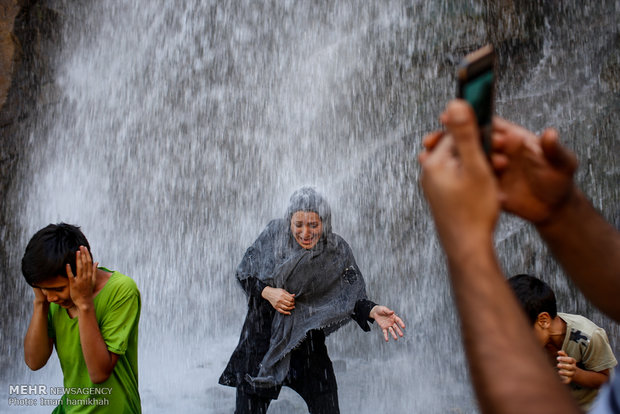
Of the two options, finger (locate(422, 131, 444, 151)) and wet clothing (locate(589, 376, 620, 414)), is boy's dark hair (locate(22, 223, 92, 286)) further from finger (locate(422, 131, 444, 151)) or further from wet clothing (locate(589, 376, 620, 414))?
wet clothing (locate(589, 376, 620, 414))

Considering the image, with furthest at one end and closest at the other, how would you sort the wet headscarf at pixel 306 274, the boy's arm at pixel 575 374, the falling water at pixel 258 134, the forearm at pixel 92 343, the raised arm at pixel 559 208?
the falling water at pixel 258 134, the wet headscarf at pixel 306 274, the boy's arm at pixel 575 374, the forearm at pixel 92 343, the raised arm at pixel 559 208

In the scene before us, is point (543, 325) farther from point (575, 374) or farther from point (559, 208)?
point (559, 208)

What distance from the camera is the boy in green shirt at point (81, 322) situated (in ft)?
7.52

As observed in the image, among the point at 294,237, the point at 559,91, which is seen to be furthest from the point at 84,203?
the point at 559,91

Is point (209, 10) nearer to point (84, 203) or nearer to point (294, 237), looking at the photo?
point (84, 203)

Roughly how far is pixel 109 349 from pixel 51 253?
1.48 feet

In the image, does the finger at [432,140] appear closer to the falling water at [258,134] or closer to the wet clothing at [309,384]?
the wet clothing at [309,384]

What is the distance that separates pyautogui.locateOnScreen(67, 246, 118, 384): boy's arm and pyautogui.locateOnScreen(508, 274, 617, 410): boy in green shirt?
1.72m

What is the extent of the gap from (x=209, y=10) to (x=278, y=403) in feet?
19.2

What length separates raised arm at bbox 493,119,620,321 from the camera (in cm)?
102

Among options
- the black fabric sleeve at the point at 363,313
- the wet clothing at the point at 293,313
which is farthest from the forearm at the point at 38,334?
the black fabric sleeve at the point at 363,313

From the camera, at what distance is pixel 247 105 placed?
8453 millimetres

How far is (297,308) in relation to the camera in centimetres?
347

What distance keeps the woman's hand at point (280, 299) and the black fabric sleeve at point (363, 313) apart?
0.38 meters
